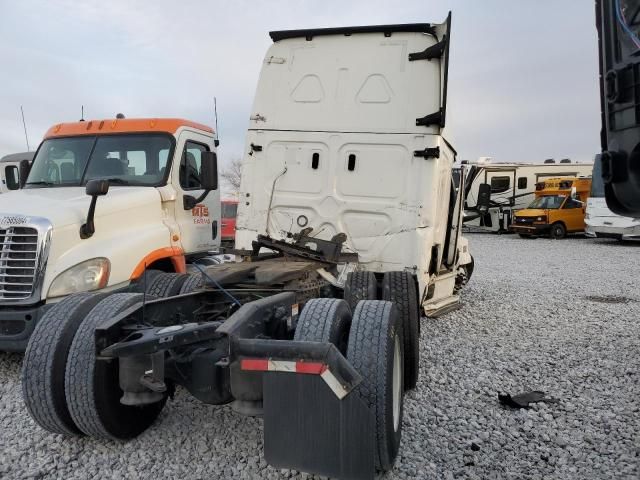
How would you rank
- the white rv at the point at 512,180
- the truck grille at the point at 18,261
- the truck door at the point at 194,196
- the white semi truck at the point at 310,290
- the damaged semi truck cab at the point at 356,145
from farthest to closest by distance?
1. the white rv at the point at 512,180
2. the truck door at the point at 194,196
3. the damaged semi truck cab at the point at 356,145
4. the truck grille at the point at 18,261
5. the white semi truck at the point at 310,290

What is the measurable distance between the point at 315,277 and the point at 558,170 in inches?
927

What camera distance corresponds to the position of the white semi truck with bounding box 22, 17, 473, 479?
231 centimetres

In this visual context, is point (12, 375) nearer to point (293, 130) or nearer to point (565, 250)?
point (293, 130)

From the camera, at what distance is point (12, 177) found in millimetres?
6574

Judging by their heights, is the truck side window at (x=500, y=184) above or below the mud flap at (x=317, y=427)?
above

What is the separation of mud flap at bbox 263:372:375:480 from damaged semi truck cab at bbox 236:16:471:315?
2.87m

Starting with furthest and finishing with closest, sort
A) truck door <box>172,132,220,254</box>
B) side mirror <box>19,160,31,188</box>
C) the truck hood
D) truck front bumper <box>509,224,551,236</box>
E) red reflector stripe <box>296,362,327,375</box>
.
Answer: truck front bumper <box>509,224,551,236</box>
side mirror <box>19,160,31,188</box>
truck door <box>172,132,220,254</box>
the truck hood
red reflector stripe <box>296,362,327,375</box>

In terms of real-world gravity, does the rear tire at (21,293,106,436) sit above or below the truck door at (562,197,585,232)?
below

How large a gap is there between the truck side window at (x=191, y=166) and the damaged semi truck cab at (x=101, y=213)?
12 millimetres

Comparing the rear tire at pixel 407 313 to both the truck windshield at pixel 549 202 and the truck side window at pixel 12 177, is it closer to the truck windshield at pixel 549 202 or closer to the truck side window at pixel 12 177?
the truck side window at pixel 12 177

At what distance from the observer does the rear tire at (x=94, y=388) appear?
2820 millimetres

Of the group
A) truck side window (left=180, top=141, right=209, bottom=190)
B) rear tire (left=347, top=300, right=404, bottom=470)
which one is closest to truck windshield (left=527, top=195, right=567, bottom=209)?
truck side window (left=180, top=141, right=209, bottom=190)

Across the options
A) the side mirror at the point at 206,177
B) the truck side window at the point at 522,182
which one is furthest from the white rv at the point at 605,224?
the side mirror at the point at 206,177

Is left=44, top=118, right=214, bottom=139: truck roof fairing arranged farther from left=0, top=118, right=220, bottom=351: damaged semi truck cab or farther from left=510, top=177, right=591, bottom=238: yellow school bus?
left=510, top=177, right=591, bottom=238: yellow school bus
